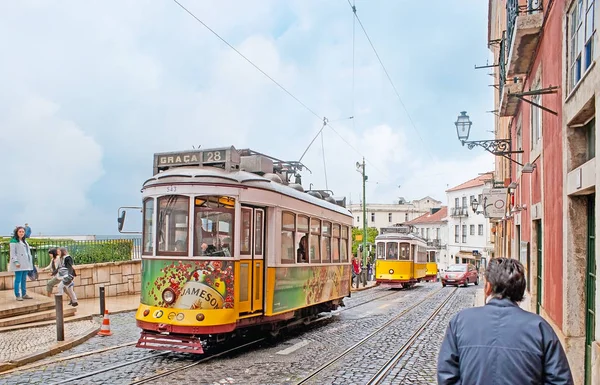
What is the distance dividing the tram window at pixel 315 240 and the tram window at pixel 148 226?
3.50 m

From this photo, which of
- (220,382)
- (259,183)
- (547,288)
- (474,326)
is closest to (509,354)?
(474,326)

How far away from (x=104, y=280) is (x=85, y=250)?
3.43ft

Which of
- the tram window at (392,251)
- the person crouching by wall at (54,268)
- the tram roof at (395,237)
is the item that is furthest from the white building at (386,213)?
the person crouching by wall at (54,268)

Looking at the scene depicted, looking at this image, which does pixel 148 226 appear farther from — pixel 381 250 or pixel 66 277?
pixel 381 250

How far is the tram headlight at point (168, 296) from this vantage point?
27.7ft

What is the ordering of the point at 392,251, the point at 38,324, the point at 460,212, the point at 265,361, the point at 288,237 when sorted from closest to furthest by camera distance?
the point at 265,361
the point at 288,237
the point at 38,324
the point at 392,251
the point at 460,212

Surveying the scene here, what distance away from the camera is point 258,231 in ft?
30.8

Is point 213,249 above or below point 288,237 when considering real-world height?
below

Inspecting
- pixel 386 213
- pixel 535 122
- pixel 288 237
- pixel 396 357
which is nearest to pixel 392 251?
pixel 535 122

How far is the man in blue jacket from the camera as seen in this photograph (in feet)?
9.50

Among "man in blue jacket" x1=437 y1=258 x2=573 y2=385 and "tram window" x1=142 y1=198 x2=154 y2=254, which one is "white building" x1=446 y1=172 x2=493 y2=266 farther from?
"man in blue jacket" x1=437 y1=258 x2=573 y2=385

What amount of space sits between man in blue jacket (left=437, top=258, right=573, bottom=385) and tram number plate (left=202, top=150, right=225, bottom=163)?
21.8ft

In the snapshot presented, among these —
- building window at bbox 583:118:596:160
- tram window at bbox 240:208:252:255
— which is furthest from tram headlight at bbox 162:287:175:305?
building window at bbox 583:118:596:160

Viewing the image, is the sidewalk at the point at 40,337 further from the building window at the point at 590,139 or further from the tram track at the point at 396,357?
the building window at the point at 590,139
